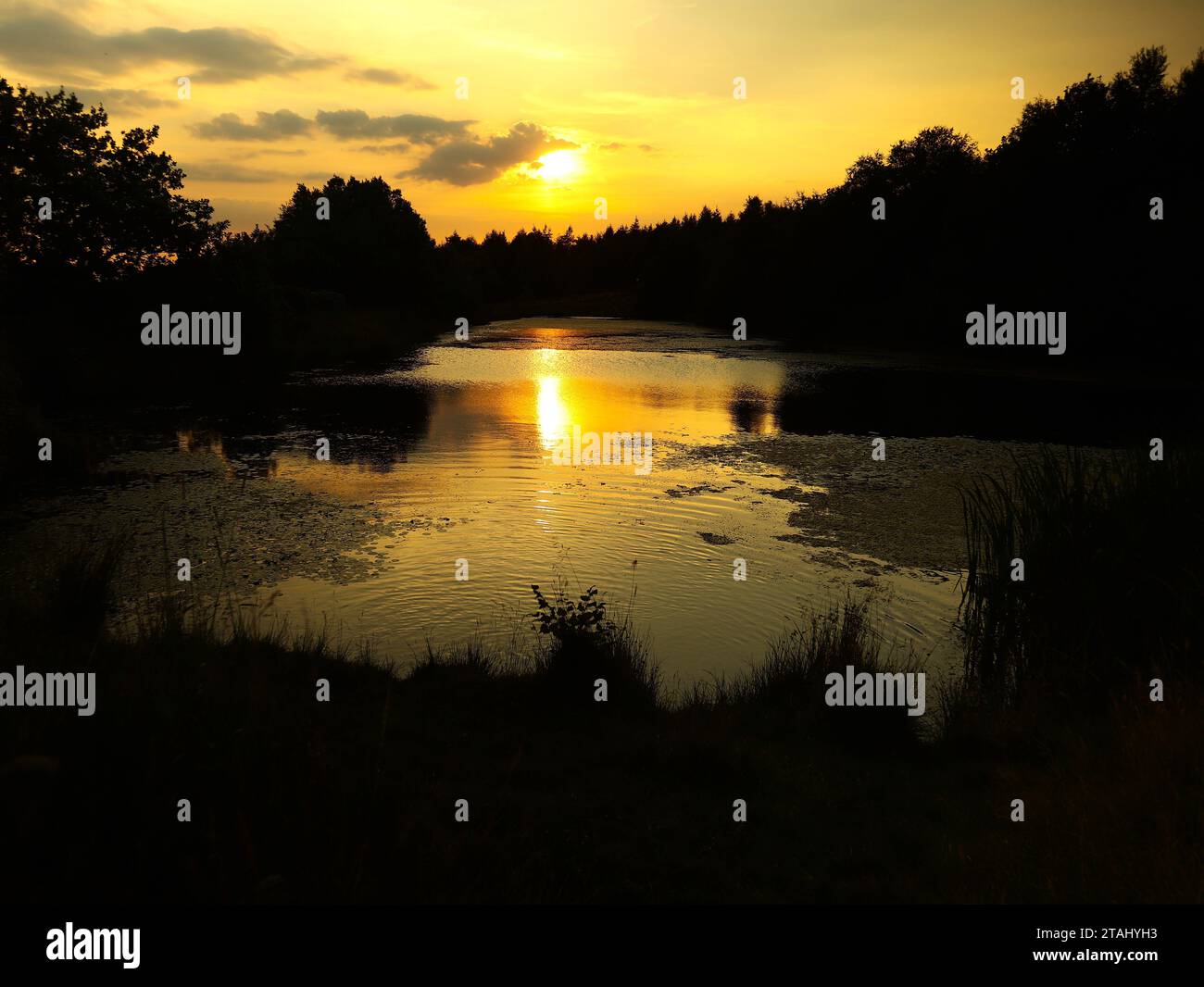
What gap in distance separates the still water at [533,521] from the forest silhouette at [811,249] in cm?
789

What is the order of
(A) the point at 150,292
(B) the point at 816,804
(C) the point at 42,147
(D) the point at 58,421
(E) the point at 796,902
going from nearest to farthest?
(E) the point at 796,902 < (B) the point at 816,804 < (D) the point at 58,421 < (C) the point at 42,147 < (A) the point at 150,292

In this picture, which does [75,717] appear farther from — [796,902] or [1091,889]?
[1091,889]

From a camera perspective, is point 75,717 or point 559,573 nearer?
point 75,717

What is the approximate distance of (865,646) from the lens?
897cm

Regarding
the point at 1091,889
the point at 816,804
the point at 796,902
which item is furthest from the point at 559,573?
the point at 1091,889

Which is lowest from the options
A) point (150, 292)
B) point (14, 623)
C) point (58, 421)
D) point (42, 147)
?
point (14, 623)

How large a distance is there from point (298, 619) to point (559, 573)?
3477 millimetres

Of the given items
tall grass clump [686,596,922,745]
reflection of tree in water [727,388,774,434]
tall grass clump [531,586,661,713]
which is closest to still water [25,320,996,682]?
reflection of tree in water [727,388,774,434]

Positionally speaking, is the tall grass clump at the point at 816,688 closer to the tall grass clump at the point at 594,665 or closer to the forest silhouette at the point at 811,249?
the tall grass clump at the point at 594,665

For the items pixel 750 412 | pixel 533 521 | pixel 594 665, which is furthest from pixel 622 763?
pixel 750 412

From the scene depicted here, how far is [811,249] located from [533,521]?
231ft

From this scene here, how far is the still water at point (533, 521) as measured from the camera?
9.86 metres

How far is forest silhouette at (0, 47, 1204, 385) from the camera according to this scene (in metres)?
28.4

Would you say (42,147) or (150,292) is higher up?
(42,147)
